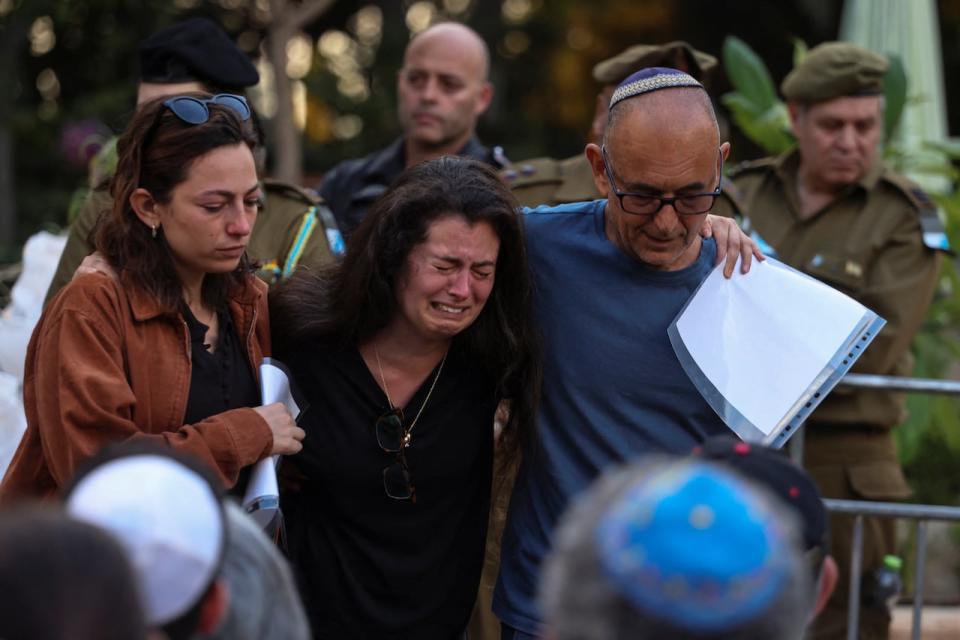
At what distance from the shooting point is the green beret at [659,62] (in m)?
5.36

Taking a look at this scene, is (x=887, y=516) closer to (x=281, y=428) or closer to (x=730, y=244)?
(x=730, y=244)

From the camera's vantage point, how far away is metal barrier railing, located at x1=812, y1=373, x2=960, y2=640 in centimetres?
504

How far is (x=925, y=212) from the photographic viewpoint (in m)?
5.69

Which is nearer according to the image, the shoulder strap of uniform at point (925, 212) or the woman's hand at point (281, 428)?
the woman's hand at point (281, 428)

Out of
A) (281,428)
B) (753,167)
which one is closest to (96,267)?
(281,428)

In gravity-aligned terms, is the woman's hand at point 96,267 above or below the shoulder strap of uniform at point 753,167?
above

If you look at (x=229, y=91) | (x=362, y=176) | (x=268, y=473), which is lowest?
(x=268, y=473)

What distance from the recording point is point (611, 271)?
138 inches

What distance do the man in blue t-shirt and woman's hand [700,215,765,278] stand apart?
3 cm

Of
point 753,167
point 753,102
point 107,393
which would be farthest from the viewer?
point 753,102

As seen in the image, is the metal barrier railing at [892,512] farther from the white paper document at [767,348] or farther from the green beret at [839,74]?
the white paper document at [767,348]

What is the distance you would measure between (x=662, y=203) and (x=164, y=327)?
1186 millimetres

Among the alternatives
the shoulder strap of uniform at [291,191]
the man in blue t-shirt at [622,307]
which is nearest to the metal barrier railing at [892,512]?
the man in blue t-shirt at [622,307]

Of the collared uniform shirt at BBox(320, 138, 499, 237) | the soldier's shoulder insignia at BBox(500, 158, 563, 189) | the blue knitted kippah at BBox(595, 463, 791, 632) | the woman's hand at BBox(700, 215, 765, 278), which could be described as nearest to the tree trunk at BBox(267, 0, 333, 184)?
the collared uniform shirt at BBox(320, 138, 499, 237)
